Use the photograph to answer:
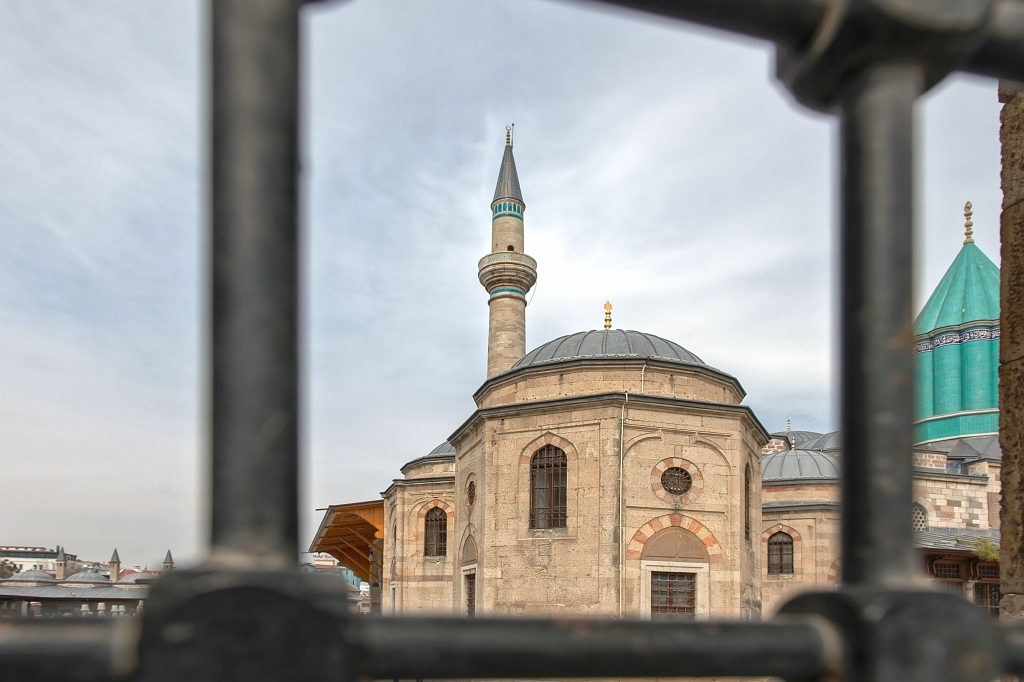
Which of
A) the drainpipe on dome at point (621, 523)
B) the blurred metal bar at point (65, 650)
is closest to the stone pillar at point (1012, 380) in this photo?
the blurred metal bar at point (65, 650)

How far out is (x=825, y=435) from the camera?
149 feet

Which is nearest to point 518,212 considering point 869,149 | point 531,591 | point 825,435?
point 531,591

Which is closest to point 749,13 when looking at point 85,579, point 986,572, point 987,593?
point 986,572

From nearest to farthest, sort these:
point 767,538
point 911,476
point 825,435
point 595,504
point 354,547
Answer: point 911,476
point 595,504
point 767,538
point 354,547
point 825,435

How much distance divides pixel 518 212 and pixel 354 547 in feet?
49.8

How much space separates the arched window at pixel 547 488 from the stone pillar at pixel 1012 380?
12171mm

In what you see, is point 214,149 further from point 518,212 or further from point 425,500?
point 518,212

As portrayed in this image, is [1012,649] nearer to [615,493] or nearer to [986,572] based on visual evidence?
[615,493]

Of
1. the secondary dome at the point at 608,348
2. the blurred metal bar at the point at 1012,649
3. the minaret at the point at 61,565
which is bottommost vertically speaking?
the minaret at the point at 61,565

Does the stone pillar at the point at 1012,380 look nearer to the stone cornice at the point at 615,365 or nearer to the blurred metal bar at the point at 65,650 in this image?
the blurred metal bar at the point at 65,650

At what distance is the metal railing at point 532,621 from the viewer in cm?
81

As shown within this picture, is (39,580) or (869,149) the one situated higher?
(869,149)

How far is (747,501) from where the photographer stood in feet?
53.8

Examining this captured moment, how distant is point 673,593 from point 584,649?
14.6 meters
